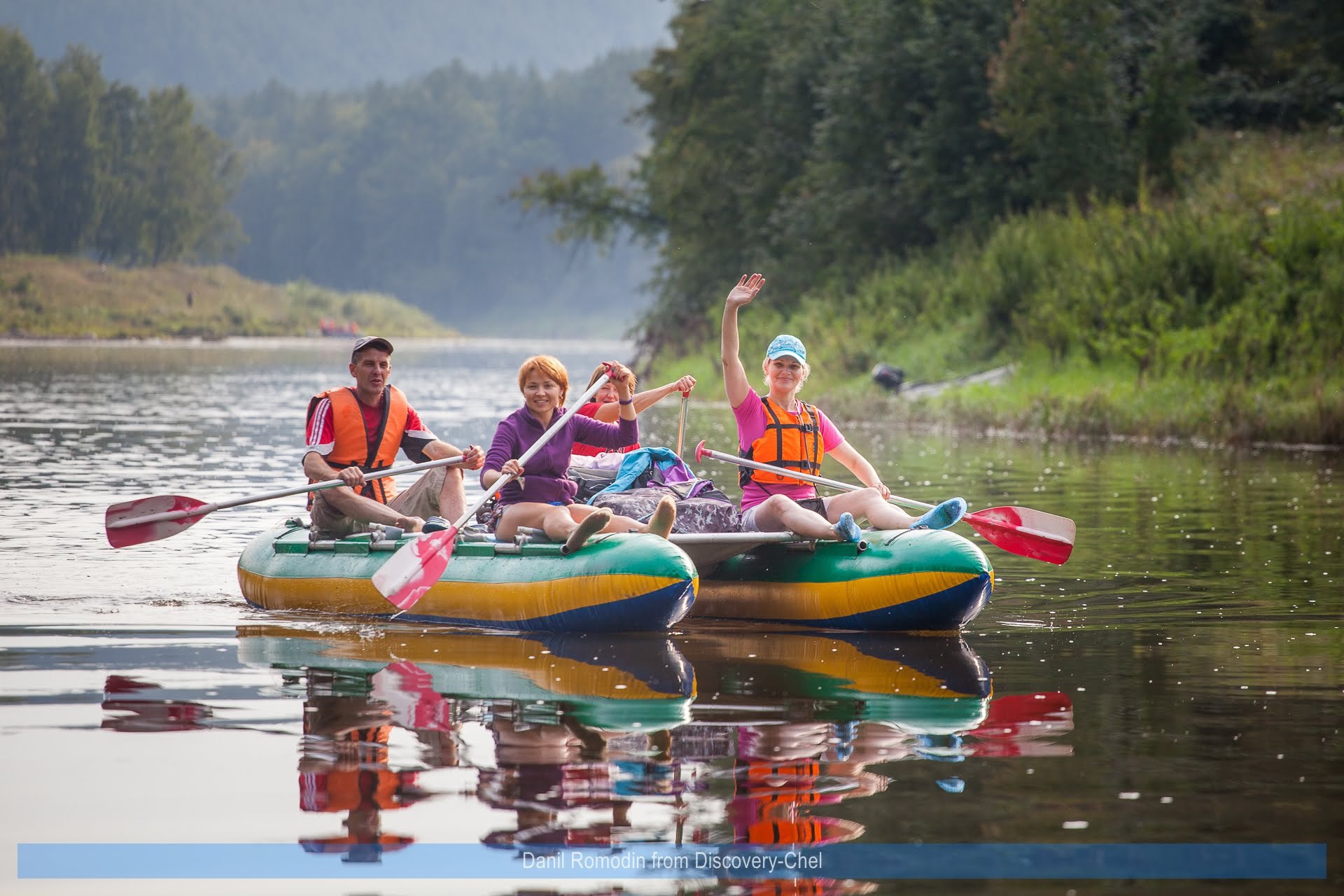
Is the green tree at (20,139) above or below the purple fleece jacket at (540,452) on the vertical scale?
above

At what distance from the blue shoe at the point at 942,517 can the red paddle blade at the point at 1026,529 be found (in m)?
0.65

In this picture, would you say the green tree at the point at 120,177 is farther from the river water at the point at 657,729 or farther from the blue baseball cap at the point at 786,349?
the blue baseball cap at the point at 786,349

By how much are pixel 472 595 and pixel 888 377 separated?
62.7 feet

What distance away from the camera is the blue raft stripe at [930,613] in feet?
27.5

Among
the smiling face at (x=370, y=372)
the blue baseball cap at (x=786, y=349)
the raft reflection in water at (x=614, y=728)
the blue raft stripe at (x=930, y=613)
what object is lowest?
the raft reflection in water at (x=614, y=728)

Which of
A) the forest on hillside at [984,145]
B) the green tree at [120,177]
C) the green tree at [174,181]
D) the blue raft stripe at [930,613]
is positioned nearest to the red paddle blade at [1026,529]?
the blue raft stripe at [930,613]

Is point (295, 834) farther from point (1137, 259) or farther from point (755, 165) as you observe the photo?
point (755, 165)

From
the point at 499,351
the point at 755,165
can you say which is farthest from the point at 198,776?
the point at 499,351

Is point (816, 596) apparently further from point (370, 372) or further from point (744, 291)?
point (370, 372)

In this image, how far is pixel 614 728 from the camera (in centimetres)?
629

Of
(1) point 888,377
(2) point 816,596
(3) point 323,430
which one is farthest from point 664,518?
(1) point 888,377

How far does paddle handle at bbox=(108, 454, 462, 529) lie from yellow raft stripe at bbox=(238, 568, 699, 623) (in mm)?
412

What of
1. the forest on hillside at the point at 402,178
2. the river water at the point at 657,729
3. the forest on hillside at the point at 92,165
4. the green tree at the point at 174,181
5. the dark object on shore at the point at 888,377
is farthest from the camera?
the forest on hillside at the point at 402,178

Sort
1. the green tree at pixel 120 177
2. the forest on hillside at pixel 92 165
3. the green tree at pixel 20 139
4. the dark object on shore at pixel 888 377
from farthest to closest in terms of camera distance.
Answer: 1. the green tree at pixel 120 177
2. the forest on hillside at pixel 92 165
3. the green tree at pixel 20 139
4. the dark object on shore at pixel 888 377
